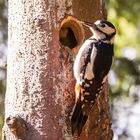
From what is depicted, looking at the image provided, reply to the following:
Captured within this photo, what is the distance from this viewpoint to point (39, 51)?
3723 mm

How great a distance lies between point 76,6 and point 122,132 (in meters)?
2.49

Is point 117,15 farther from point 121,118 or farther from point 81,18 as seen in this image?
point 81,18

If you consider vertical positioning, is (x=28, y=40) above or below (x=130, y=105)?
below

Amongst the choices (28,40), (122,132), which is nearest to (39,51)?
(28,40)

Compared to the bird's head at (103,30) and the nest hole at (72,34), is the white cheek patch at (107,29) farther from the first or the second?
the nest hole at (72,34)

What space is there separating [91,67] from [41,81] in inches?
14.8

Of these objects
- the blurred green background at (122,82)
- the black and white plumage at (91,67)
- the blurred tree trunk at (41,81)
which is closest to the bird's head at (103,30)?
the black and white plumage at (91,67)

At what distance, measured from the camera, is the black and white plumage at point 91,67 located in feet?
12.2

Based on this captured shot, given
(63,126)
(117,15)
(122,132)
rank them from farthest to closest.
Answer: (117,15) < (122,132) < (63,126)

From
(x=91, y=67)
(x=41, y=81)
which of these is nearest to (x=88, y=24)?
(x=91, y=67)

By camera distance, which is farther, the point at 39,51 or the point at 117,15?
the point at 117,15

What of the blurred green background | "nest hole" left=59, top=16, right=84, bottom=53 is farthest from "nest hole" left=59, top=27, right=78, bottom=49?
the blurred green background

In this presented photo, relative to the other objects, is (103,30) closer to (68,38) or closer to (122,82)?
(68,38)

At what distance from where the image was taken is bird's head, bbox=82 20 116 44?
396cm
